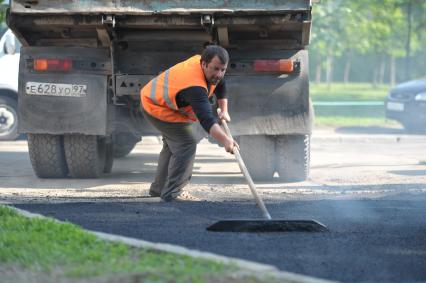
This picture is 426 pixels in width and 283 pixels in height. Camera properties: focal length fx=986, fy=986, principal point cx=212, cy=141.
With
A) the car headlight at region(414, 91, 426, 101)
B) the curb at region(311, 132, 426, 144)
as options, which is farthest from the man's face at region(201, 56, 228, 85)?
the car headlight at region(414, 91, 426, 101)

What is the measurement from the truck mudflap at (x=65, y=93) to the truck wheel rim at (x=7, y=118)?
582 centimetres

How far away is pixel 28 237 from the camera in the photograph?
598cm

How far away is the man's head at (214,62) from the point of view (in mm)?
7539

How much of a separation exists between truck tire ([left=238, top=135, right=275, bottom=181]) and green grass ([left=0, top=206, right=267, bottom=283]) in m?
4.02

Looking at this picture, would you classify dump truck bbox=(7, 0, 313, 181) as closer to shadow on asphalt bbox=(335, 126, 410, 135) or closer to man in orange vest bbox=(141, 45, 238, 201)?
man in orange vest bbox=(141, 45, 238, 201)

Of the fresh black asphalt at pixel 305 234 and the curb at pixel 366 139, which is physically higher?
the fresh black asphalt at pixel 305 234

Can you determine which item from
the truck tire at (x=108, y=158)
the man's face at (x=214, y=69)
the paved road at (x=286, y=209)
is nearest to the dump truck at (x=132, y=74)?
the paved road at (x=286, y=209)

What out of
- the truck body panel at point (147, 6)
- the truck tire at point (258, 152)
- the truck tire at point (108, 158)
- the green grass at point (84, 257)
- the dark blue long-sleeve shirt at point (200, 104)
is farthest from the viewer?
the truck tire at point (108, 158)

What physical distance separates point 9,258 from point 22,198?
11.2ft

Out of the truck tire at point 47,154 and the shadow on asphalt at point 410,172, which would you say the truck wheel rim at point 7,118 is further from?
the shadow on asphalt at point 410,172

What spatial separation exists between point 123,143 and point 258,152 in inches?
94.4

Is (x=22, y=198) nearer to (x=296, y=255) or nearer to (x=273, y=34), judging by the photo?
(x=273, y=34)

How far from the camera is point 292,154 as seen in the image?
10320mm

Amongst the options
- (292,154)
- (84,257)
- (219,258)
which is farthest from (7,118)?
(219,258)
